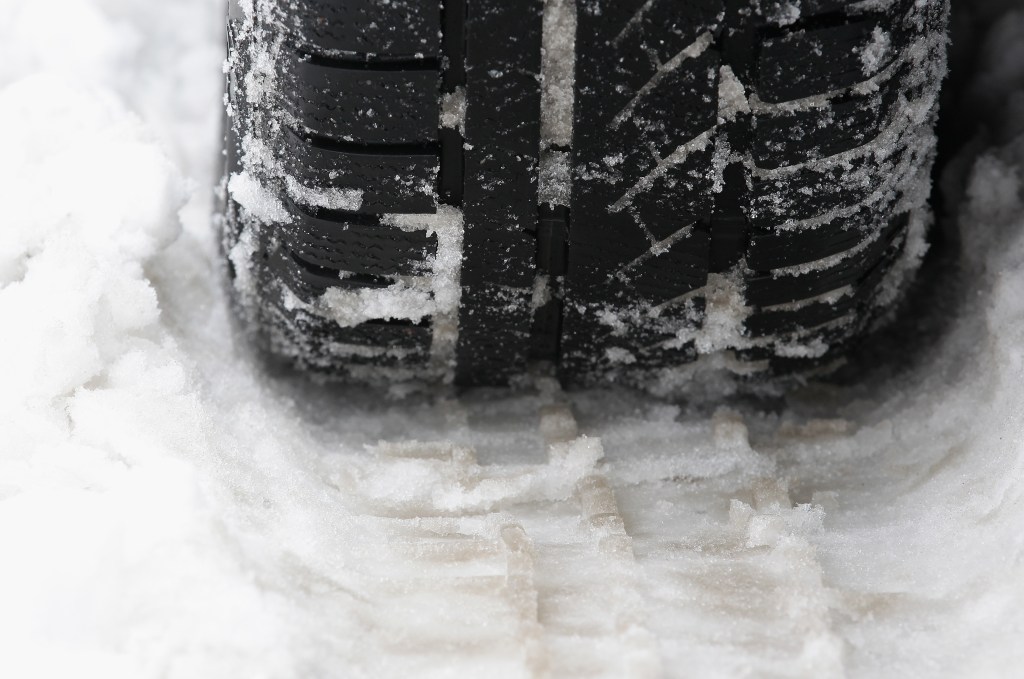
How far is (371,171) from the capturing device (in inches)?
49.8

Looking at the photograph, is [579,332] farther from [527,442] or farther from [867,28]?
[867,28]

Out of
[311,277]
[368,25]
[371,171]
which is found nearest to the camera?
[368,25]

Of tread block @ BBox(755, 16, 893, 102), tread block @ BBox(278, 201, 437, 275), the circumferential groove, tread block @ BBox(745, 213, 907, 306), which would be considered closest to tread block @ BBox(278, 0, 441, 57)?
the circumferential groove

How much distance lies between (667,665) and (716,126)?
0.55 metres

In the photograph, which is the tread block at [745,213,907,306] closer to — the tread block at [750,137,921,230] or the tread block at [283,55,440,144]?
the tread block at [750,137,921,230]

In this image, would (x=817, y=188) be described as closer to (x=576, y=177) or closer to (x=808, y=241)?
(x=808, y=241)

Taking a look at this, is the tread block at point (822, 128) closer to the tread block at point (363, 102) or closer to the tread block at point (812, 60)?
the tread block at point (812, 60)

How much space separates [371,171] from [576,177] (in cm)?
22

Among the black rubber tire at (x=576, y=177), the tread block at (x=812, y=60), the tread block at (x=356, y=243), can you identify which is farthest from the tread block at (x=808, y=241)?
the tread block at (x=356, y=243)

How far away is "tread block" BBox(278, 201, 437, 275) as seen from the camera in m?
1.32

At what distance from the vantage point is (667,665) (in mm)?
1097

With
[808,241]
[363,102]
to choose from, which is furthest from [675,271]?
[363,102]

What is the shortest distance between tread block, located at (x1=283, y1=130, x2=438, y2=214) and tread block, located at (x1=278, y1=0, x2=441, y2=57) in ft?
0.37

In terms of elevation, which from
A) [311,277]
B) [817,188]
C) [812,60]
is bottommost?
[311,277]
